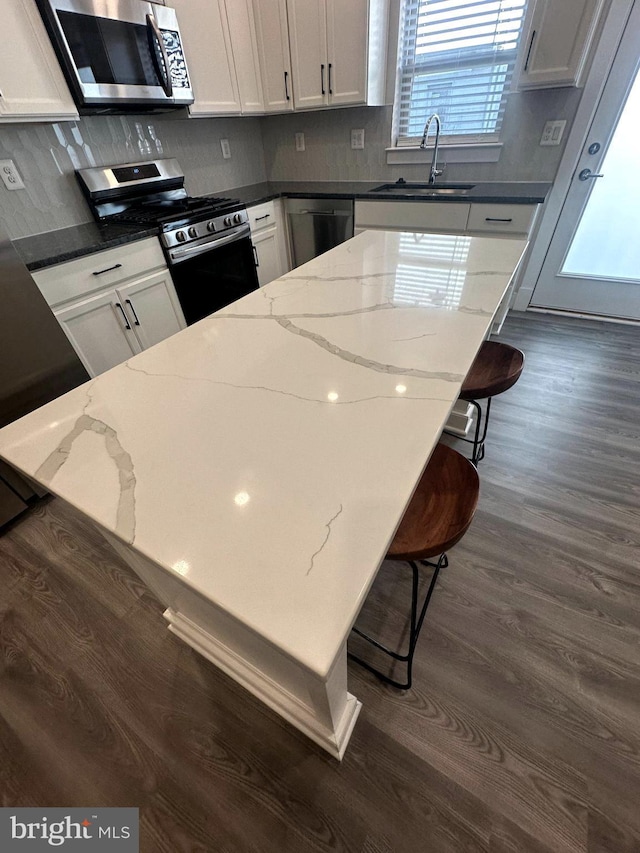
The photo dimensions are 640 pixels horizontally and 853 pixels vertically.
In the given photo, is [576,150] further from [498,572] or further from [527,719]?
[527,719]

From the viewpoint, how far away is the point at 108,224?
2.28 m

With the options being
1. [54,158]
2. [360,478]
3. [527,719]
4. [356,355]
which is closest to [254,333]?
[356,355]

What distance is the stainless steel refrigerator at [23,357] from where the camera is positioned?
4.55 ft

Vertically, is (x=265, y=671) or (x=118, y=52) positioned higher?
(x=118, y=52)

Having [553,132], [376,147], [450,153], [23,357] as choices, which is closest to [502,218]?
[553,132]

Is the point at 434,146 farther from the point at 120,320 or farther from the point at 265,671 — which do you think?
the point at 265,671

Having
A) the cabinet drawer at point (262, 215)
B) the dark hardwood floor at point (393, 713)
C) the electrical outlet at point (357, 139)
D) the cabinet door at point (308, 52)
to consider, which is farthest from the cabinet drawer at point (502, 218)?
the dark hardwood floor at point (393, 713)

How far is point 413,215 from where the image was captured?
104 inches

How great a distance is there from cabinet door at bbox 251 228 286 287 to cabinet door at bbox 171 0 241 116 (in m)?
0.80

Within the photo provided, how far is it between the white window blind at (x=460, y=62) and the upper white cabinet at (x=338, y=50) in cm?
22

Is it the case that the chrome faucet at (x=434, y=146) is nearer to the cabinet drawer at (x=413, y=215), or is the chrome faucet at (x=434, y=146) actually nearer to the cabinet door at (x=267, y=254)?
the cabinet drawer at (x=413, y=215)

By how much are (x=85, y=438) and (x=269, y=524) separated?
1.48 ft

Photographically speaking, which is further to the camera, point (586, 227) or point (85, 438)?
point (586, 227)

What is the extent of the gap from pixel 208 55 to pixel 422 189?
1683mm
